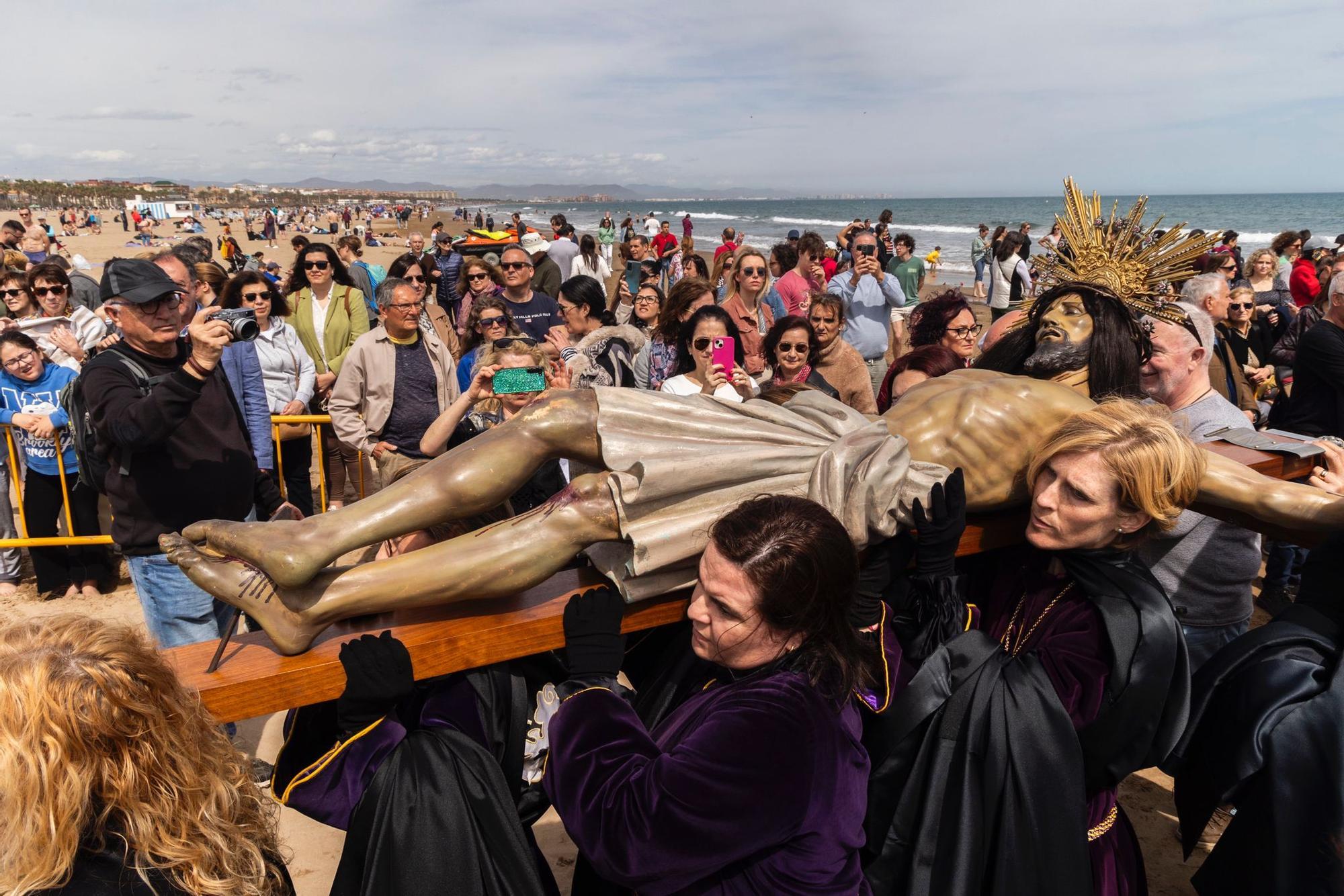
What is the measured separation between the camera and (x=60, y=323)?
5797 millimetres

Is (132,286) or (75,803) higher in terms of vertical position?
(132,286)

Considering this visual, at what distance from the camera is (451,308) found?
10.4 m

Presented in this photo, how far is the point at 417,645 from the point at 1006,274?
36.6ft

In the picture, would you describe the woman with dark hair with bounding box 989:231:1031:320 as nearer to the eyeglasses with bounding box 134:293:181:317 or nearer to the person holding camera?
the person holding camera

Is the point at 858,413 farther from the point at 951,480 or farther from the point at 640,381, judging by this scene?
the point at 640,381

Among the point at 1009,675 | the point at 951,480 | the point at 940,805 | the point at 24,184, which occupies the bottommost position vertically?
the point at 940,805

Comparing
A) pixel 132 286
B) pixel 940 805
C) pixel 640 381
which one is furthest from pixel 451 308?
pixel 940 805

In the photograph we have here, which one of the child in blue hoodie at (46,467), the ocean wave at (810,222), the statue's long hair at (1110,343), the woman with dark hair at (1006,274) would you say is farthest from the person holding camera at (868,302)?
the ocean wave at (810,222)

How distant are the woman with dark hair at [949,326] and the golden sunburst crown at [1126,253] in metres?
1.61

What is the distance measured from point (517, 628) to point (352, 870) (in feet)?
2.14

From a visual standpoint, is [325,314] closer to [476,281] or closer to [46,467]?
[476,281]

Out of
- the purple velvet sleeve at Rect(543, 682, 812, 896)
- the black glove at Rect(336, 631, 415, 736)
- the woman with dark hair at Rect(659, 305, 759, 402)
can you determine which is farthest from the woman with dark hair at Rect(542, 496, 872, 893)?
the woman with dark hair at Rect(659, 305, 759, 402)

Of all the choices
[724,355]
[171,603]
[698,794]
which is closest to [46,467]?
[171,603]

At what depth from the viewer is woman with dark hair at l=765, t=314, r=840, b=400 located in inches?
191
